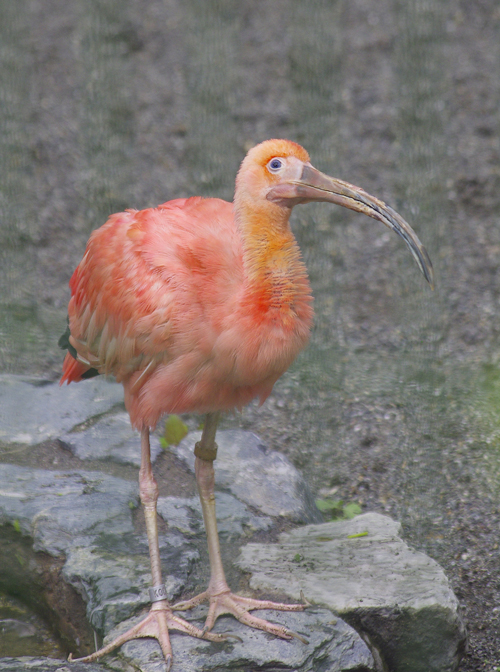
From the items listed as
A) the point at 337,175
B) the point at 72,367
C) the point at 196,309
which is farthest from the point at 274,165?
the point at 337,175

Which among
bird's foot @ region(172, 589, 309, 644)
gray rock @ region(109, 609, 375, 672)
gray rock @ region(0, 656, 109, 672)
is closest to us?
gray rock @ region(0, 656, 109, 672)

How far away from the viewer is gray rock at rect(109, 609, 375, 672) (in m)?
2.51

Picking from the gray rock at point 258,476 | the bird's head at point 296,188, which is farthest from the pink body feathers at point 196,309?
the gray rock at point 258,476

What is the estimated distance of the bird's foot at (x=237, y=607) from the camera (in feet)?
8.86

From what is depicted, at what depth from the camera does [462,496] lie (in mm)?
3771

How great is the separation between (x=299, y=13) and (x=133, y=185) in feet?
7.06

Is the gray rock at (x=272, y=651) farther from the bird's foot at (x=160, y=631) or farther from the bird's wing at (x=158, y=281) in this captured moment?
the bird's wing at (x=158, y=281)

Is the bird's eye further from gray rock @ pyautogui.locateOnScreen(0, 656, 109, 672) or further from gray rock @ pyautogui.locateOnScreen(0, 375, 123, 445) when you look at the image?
gray rock @ pyautogui.locateOnScreen(0, 375, 123, 445)

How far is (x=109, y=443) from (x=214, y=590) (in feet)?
3.63

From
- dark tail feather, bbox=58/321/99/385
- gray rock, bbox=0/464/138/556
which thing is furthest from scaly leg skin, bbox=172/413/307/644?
dark tail feather, bbox=58/321/99/385

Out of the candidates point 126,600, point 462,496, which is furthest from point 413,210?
point 126,600

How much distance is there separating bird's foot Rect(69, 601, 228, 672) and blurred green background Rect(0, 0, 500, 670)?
43.5 inches

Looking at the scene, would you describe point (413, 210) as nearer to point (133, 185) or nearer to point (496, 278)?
point (496, 278)

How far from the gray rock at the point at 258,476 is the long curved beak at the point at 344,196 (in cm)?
140
